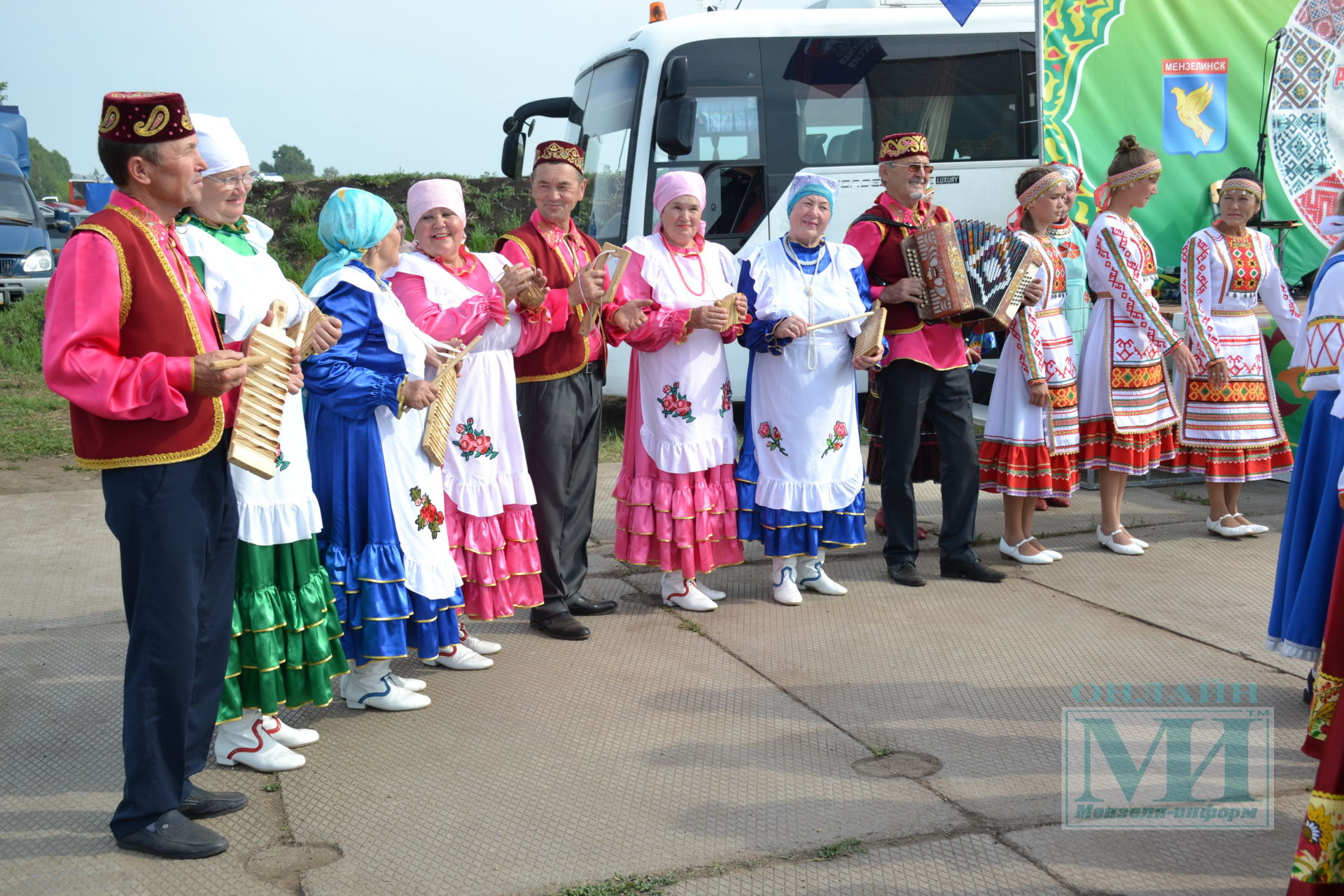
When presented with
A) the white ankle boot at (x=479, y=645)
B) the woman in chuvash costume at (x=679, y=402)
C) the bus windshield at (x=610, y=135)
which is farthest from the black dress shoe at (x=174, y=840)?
the bus windshield at (x=610, y=135)

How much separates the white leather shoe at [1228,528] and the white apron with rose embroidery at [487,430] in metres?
4.07

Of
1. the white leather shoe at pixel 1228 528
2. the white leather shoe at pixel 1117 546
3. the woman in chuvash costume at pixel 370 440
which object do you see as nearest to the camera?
the woman in chuvash costume at pixel 370 440

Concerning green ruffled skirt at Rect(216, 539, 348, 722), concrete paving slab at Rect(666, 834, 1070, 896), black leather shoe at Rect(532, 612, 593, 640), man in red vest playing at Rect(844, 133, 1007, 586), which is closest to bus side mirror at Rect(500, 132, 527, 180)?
man in red vest playing at Rect(844, 133, 1007, 586)

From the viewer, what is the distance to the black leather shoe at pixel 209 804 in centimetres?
324

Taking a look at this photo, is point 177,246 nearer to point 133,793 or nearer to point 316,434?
point 316,434

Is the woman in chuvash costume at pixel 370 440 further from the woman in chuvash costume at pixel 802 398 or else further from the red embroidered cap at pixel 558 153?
the woman in chuvash costume at pixel 802 398

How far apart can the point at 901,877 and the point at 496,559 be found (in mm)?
2197

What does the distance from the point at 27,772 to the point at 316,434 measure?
1.37 metres

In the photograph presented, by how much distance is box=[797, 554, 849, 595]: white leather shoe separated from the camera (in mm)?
5531

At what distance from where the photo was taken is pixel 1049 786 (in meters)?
3.41

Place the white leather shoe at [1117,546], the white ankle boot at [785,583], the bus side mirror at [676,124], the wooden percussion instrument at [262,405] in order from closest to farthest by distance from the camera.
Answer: the wooden percussion instrument at [262,405], the white ankle boot at [785,583], the white leather shoe at [1117,546], the bus side mirror at [676,124]

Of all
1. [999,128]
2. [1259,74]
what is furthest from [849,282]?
[999,128]

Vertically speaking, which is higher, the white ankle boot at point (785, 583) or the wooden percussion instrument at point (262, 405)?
the wooden percussion instrument at point (262, 405)

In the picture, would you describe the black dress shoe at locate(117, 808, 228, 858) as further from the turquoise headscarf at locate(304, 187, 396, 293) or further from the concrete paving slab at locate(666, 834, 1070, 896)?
the turquoise headscarf at locate(304, 187, 396, 293)
